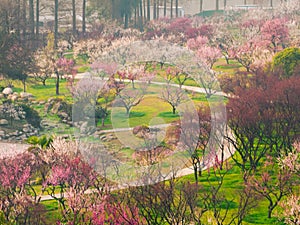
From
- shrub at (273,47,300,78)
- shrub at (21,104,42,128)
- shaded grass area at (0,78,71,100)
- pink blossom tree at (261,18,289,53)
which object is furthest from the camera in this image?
pink blossom tree at (261,18,289,53)

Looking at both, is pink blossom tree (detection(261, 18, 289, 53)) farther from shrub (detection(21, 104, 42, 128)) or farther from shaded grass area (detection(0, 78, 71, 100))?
shrub (detection(21, 104, 42, 128))

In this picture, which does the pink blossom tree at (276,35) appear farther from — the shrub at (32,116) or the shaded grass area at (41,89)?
the shrub at (32,116)

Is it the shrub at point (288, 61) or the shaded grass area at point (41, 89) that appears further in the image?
the shaded grass area at point (41, 89)

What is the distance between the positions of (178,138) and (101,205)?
10.6 meters

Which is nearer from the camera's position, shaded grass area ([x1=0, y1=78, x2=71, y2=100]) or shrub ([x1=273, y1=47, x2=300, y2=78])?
shrub ([x1=273, y1=47, x2=300, y2=78])

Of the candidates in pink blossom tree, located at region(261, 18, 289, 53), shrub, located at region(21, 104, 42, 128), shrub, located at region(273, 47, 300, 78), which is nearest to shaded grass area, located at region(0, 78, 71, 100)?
shrub, located at region(21, 104, 42, 128)

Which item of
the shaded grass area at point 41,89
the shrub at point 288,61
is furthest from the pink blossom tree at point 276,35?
the shaded grass area at point 41,89

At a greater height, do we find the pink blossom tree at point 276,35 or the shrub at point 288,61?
the pink blossom tree at point 276,35

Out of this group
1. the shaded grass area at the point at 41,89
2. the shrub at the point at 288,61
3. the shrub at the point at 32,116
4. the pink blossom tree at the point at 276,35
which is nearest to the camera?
the shrub at the point at 32,116

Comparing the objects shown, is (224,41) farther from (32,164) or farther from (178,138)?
(32,164)

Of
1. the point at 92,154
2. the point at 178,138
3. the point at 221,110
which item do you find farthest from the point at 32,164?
the point at 221,110

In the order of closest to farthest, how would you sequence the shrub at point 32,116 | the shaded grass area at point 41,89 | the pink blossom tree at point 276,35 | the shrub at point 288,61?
the shrub at point 32,116, the shrub at point 288,61, the shaded grass area at point 41,89, the pink blossom tree at point 276,35

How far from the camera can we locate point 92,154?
2848 cm

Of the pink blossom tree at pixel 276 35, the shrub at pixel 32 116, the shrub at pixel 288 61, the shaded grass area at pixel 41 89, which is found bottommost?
the shrub at pixel 32 116
